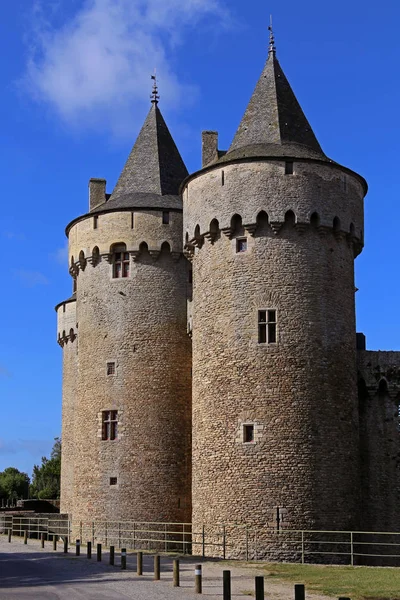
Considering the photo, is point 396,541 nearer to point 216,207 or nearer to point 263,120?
point 216,207

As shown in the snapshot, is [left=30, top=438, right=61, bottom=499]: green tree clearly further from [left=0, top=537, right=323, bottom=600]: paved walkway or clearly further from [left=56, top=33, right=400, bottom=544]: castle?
[left=0, top=537, right=323, bottom=600]: paved walkway

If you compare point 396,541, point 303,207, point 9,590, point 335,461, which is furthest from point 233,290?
point 9,590

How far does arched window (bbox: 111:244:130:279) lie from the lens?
3912 cm

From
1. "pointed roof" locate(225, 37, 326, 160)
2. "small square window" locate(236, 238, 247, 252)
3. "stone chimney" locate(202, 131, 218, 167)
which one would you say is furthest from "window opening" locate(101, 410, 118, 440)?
"pointed roof" locate(225, 37, 326, 160)

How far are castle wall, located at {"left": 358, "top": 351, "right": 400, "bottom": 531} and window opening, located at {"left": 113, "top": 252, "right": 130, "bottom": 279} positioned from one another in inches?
434

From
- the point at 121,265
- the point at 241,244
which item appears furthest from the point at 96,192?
the point at 241,244

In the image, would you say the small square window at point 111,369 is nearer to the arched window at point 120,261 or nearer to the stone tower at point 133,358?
the stone tower at point 133,358

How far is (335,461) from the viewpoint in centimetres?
3036

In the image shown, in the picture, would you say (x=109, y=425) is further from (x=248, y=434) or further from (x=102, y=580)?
(x=102, y=580)

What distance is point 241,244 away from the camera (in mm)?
31734

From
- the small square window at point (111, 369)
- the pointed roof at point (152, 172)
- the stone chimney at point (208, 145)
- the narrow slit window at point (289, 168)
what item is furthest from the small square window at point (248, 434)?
the stone chimney at point (208, 145)

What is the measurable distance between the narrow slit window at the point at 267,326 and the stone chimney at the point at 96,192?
45.1ft

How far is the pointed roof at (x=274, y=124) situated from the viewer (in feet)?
107

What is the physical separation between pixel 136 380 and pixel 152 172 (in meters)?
9.52
